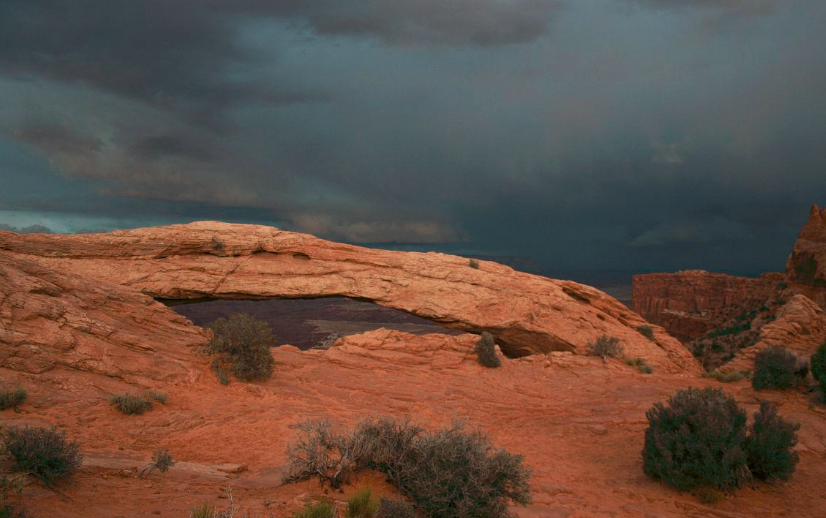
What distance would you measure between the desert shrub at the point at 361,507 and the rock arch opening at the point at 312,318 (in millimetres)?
49618

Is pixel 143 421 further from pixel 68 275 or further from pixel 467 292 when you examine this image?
pixel 467 292

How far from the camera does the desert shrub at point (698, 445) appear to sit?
284 inches

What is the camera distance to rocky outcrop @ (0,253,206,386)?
9750 millimetres

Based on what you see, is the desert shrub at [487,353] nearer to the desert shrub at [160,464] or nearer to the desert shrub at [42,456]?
the desert shrub at [160,464]

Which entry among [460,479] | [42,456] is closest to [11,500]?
[42,456]

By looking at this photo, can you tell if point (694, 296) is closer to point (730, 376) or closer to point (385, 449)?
point (730, 376)

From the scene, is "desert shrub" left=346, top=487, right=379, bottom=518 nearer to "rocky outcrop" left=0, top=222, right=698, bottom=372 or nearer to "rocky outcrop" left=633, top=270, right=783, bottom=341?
"rocky outcrop" left=0, top=222, right=698, bottom=372

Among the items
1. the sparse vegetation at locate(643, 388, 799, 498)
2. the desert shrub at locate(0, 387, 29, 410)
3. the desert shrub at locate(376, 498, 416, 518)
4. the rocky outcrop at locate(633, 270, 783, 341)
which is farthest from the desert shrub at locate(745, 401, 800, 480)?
the rocky outcrop at locate(633, 270, 783, 341)

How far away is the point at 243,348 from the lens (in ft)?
42.9

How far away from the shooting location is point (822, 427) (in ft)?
31.2

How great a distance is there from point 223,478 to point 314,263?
1232cm

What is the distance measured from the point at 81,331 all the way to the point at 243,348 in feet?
12.9

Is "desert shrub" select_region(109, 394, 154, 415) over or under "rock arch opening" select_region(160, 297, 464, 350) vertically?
under

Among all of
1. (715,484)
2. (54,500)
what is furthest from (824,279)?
(54,500)
